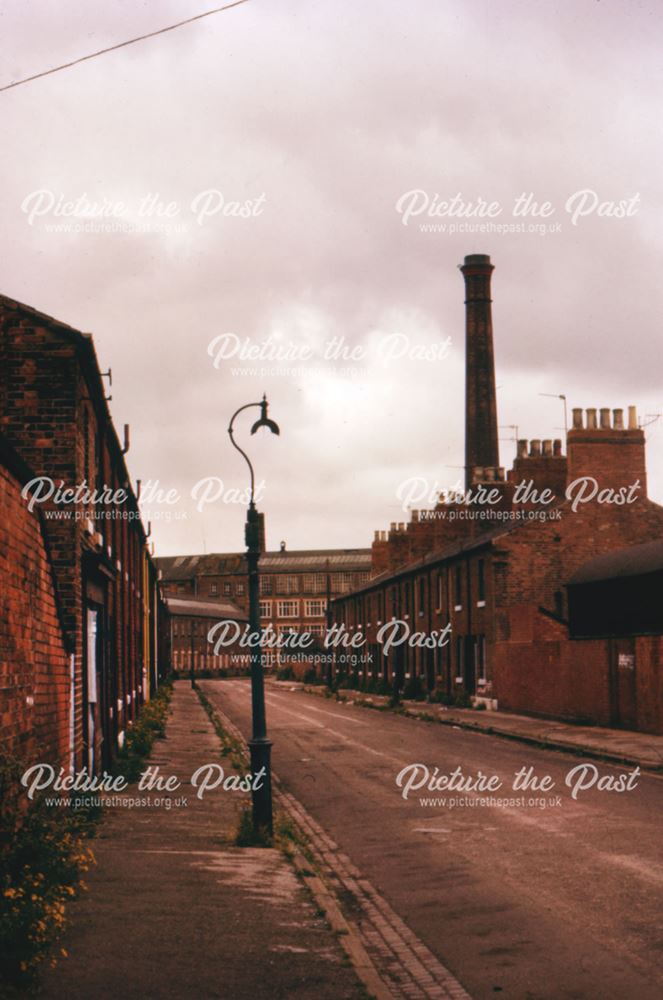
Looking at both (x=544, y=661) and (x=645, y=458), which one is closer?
(x=544, y=661)

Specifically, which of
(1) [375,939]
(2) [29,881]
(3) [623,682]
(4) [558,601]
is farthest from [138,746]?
(4) [558,601]

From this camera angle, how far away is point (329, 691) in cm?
6350

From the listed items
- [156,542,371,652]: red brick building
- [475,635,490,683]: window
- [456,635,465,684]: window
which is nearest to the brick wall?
[475,635,490,683]: window

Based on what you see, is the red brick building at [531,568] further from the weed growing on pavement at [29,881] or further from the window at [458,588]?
the weed growing on pavement at [29,881]

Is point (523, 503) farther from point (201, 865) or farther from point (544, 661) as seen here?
point (201, 865)

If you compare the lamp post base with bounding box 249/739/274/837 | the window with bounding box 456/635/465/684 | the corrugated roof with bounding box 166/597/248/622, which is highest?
the corrugated roof with bounding box 166/597/248/622

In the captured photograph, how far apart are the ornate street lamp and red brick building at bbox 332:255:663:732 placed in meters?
15.9

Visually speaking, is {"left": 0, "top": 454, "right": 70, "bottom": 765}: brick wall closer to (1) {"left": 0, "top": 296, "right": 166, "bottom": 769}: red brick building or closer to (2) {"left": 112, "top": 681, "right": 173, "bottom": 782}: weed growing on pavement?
(1) {"left": 0, "top": 296, "right": 166, "bottom": 769}: red brick building

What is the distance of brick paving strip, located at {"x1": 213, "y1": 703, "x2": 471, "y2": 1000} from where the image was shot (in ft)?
24.9

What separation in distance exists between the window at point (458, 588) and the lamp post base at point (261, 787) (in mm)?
34192

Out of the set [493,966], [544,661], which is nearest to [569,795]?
[493,966]

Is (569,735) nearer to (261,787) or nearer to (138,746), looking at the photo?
(138,746)

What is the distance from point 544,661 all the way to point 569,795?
→ 59.8 feet

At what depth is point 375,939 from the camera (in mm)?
9148
